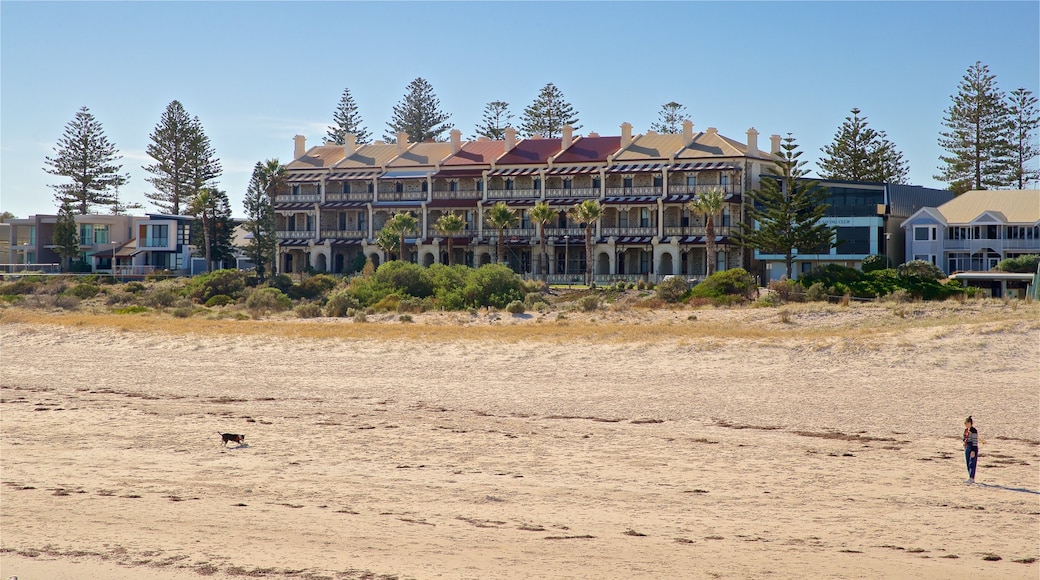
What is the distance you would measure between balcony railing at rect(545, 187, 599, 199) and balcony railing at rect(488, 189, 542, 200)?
0.89 metres

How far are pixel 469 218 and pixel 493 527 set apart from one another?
58754 millimetres

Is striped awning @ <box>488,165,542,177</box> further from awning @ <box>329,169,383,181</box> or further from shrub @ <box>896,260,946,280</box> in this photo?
shrub @ <box>896,260,946,280</box>

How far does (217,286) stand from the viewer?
55469 millimetres

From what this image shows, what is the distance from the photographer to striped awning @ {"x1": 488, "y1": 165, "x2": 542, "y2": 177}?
67812mm

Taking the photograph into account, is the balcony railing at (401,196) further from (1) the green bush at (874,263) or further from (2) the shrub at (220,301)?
→ (1) the green bush at (874,263)

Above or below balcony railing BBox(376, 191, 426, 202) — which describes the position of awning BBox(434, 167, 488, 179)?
above

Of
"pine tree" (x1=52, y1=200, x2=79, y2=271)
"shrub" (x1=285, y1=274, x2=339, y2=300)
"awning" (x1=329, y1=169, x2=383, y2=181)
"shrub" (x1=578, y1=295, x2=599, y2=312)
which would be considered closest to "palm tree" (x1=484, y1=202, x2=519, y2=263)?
"shrub" (x1=285, y1=274, x2=339, y2=300)

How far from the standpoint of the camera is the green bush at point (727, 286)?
1735 inches

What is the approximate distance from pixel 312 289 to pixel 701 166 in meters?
23.7

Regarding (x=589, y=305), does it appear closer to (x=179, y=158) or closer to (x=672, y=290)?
(x=672, y=290)

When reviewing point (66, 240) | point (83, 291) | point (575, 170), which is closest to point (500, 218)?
point (575, 170)

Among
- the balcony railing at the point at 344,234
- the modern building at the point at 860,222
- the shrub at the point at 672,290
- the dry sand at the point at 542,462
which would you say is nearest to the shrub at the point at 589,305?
the shrub at the point at 672,290

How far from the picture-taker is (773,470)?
14.5 m

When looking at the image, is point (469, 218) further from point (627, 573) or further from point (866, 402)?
point (627, 573)
